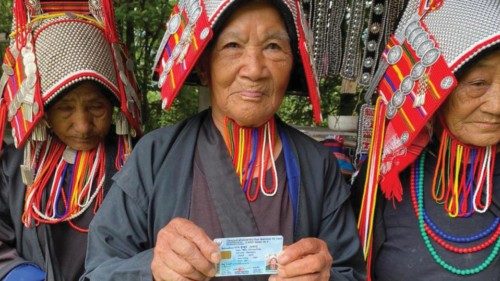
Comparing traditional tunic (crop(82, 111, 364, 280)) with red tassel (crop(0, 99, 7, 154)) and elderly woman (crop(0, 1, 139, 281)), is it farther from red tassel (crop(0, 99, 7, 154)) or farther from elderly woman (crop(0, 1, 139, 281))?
red tassel (crop(0, 99, 7, 154))

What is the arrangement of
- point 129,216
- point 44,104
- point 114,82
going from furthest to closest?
point 114,82
point 44,104
point 129,216

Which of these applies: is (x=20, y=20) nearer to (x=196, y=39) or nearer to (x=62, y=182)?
(x=62, y=182)

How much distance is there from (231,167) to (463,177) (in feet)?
2.68

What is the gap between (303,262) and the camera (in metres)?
1.33

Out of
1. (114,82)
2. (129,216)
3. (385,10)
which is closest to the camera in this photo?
(129,216)

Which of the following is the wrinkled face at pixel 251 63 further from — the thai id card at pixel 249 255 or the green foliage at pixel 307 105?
the green foliage at pixel 307 105

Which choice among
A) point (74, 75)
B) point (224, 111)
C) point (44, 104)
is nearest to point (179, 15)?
point (224, 111)

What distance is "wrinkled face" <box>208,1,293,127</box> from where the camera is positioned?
5.15 ft

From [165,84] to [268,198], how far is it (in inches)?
19.1

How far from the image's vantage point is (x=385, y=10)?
2350mm

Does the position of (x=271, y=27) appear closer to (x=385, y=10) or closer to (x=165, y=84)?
(x=165, y=84)

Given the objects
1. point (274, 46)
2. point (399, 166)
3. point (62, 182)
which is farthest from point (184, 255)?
point (62, 182)

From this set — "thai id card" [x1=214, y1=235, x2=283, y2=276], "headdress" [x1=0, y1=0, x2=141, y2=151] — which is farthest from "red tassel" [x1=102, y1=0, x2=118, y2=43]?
"thai id card" [x1=214, y1=235, x2=283, y2=276]

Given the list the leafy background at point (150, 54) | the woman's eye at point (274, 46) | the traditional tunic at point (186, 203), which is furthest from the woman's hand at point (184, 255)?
the leafy background at point (150, 54)
